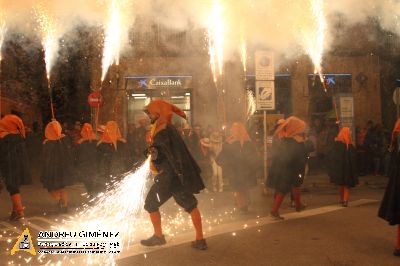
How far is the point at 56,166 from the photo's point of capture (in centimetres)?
846

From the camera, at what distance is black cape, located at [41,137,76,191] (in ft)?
27.6

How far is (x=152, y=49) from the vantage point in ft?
56.9

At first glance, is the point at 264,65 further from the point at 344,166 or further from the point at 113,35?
the point at 113,35

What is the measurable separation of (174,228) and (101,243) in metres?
1.33

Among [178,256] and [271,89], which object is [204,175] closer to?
[271,89]

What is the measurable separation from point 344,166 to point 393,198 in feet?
10.7

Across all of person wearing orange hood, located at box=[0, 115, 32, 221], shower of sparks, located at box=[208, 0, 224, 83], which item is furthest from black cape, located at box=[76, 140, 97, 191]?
shower of sparks, located at box=[208, 0, 224, 83]

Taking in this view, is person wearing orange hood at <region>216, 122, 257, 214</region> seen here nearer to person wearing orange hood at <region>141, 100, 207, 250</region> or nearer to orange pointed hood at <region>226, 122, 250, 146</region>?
orange pointed hood at <region>226, 122, 250, 146</region>

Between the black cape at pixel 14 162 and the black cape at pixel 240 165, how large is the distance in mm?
3295

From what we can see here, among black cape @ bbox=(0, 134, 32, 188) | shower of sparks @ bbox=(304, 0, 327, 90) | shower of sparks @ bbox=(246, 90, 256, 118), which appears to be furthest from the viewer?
shower of sparks @ bbox=(246, 90, 256, 118)

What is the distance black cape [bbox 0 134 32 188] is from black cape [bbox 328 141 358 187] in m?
5.29

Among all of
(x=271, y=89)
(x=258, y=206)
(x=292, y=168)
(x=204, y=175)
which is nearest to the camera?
(x=292, y=168)

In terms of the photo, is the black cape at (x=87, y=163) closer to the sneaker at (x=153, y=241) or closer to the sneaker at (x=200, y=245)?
the sneaker at (x=153, y=241)

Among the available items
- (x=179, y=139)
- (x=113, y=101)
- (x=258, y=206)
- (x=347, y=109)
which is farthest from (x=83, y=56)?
(x=179, y=139)
